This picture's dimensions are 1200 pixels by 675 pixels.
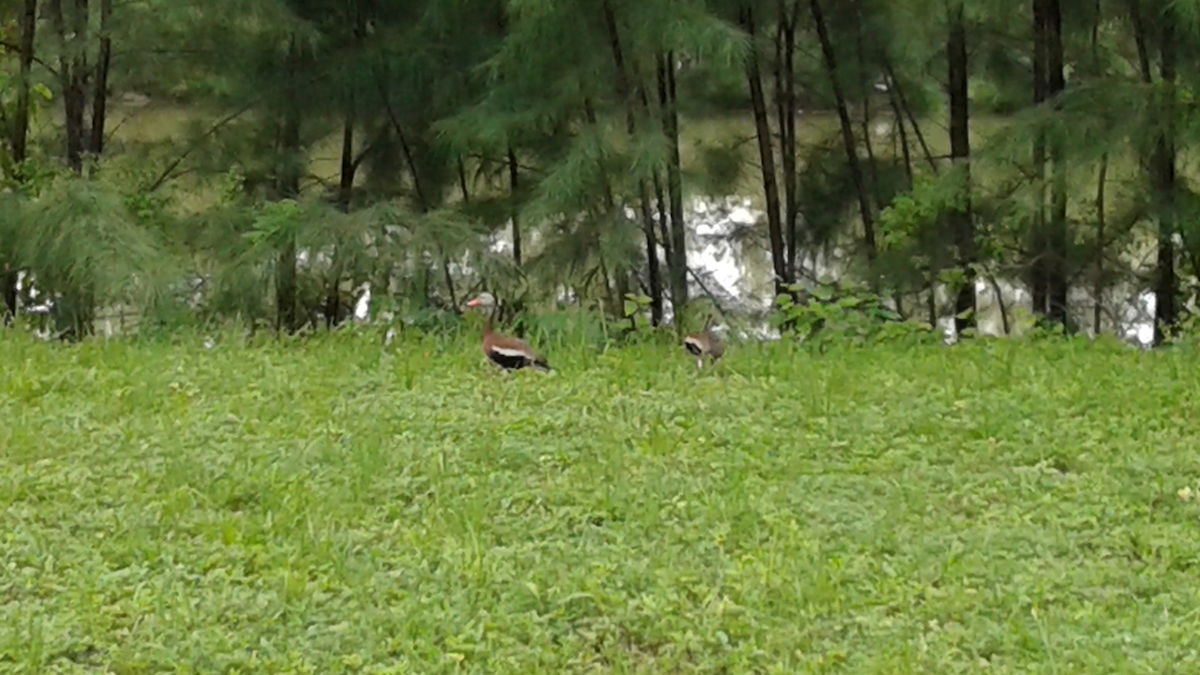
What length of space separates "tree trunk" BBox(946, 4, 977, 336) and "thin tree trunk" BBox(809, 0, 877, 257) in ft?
2.56

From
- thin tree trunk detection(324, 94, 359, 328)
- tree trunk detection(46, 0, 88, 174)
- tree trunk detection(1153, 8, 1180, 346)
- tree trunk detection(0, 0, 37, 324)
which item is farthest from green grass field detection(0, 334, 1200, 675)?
tree trunk detection(46, 0, 88, 174)

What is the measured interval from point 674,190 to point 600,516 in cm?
452

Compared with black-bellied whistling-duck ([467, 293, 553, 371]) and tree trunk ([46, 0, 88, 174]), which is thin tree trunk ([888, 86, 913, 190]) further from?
tree trunk ([46, 0, 88, 174])

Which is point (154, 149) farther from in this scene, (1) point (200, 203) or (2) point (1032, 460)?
(2) point (1032, 460)

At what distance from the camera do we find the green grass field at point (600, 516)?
289 centimetres

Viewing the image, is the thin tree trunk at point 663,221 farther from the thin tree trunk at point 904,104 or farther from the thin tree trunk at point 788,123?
the thin tree trunk at point 904,104

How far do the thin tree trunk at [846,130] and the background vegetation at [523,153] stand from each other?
3 cm

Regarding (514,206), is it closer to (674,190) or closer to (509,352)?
(674,190)

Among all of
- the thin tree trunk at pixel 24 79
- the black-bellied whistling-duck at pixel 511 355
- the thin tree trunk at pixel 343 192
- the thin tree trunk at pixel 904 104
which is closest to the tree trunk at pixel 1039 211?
the thin tree trunk at pixel 904 104

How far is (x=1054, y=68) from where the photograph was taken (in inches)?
311

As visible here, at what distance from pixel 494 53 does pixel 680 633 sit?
5.80m

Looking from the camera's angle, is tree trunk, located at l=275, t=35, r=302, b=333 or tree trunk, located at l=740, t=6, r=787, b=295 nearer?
tree trunk, located at l=275, t=35, r=302, b=333

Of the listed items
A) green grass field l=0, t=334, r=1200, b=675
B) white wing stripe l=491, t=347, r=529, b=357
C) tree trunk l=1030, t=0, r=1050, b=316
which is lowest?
green grass field l=0, t=334, r=1200, b=675

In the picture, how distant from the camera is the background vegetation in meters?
6.95
